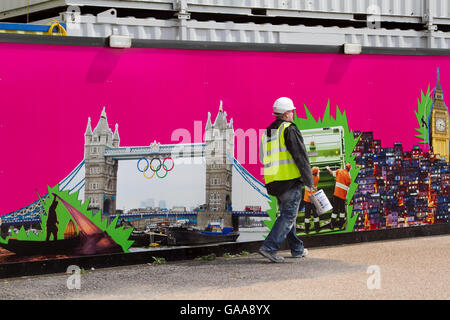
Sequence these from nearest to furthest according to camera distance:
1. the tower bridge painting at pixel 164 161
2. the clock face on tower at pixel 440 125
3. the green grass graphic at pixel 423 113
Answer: the tower bridge painting at pixel 164 161 → the green grass graphic at pixel 423 113 → the clock face on tower at pixel 440 125

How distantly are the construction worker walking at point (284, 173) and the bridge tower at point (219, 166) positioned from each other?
482 mm

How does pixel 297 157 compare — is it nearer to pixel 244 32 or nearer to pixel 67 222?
pixel 67 222

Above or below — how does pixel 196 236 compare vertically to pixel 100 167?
below

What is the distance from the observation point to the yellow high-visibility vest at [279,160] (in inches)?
262

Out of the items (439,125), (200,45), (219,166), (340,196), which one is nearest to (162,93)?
(200,45)

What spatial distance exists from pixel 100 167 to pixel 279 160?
1.91 m

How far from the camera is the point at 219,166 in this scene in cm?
716

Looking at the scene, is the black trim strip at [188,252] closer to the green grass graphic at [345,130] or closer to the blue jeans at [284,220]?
the green grass graphic at [345,130]

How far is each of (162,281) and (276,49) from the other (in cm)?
315

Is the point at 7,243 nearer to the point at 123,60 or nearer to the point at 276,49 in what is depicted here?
the point at 123,60

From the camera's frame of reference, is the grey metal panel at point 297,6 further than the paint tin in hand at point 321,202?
Yes

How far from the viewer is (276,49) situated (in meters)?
7.43

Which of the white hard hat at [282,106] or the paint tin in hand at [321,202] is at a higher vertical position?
the white hard hat at [282,106]

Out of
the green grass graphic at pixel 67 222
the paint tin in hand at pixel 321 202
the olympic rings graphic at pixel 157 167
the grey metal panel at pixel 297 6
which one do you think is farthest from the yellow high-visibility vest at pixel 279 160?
the grey metal panel at pixel 297 6
